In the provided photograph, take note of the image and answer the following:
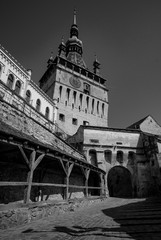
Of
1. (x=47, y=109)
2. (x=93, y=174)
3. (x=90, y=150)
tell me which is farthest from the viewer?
(x=47, y=109)

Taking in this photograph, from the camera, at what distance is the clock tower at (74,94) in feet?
95.8

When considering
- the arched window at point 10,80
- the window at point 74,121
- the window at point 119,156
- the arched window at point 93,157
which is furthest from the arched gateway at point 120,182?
the arched window at point 10,80

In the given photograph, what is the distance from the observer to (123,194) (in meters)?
22.2

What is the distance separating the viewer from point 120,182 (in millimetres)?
23000

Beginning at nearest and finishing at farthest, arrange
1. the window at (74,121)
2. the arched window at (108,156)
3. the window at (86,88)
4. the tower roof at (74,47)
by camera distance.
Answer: the arched window at (108,156)
the window at (74,121)
the window at (86,88)
the tower roof at (74,47)

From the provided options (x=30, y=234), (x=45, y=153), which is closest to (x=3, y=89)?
(x=45, y=153)

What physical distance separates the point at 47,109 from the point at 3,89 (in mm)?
10449

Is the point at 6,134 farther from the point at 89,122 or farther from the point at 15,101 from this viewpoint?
the point at 89,122

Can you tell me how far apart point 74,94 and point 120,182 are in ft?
62.5

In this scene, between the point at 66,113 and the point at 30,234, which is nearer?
the point at 30,234

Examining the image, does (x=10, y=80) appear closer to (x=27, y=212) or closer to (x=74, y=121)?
(x=74, y=121)

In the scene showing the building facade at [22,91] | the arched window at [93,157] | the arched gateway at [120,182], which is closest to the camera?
the building facade at [22,91]

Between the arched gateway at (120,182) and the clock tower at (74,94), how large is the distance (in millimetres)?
10503

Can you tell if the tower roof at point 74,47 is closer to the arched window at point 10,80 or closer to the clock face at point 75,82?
the clock face at point 75,82
